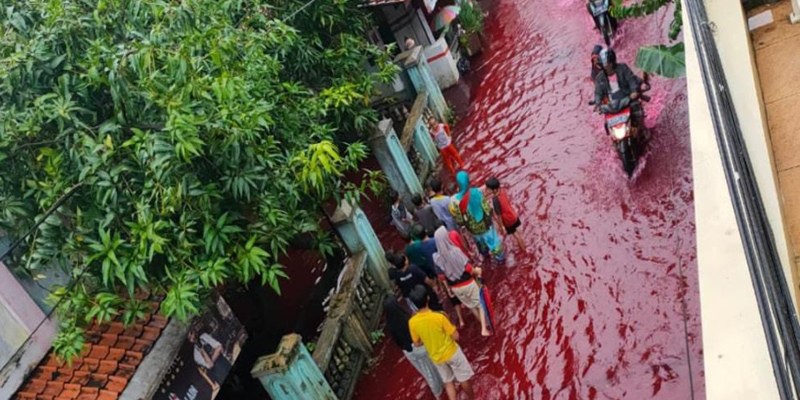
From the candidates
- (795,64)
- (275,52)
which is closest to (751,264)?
(795,64)

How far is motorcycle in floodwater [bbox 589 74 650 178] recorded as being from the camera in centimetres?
926

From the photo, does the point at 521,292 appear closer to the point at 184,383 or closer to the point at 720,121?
the point at 184,383

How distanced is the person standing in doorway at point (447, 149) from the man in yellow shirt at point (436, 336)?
16.7 feet

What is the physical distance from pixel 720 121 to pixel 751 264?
1.16 metres

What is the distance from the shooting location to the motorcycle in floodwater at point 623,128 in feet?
30.4

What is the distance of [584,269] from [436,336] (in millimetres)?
2823

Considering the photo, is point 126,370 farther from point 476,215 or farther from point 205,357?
point 476,215

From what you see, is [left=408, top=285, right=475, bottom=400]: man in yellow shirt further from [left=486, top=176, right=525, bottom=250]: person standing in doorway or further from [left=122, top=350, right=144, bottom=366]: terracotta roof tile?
[left=122, top=350, right=144, bottom=366]: terracotta roof tile

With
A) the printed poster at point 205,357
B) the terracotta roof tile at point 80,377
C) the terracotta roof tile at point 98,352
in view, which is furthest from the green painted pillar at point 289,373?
the terracotta roof tile at point 80,377

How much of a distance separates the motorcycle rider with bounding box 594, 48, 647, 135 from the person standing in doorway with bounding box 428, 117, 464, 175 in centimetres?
295

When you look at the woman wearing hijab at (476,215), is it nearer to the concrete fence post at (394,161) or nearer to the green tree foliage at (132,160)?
the green tree foliage at (132,160)

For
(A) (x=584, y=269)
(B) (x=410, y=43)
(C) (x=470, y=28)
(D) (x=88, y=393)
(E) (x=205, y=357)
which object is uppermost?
(B) (x=410, y=43)

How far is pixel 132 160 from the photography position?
6469mm

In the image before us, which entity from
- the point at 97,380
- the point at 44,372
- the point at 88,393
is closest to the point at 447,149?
the point at 97,380
